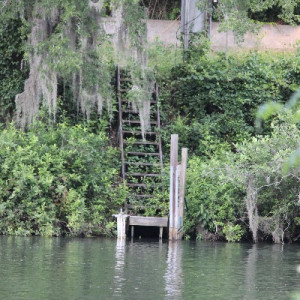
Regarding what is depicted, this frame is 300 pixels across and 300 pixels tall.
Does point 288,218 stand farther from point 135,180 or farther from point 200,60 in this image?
point 200,60

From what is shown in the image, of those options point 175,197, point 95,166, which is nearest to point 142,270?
point 175,197

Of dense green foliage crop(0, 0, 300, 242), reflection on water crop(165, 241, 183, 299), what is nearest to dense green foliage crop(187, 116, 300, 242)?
dense green foliage crop(0, 0, 300, 242)

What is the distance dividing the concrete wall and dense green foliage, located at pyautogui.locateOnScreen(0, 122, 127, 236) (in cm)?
689

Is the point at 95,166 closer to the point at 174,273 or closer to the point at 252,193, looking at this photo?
the point at 252,193

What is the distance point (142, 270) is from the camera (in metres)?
13.1

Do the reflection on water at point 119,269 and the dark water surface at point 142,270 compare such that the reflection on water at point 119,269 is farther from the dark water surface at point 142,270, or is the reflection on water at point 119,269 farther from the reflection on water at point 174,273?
the reflection on water at point 174,273

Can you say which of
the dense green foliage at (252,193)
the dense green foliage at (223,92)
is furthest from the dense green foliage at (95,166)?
the dense green foliage at (223,92)

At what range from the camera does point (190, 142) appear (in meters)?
23.7

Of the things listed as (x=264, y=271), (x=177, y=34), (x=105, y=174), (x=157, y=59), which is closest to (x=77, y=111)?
(x=105, y=174)

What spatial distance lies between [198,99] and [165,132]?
178cm

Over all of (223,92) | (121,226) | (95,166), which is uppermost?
(223,92)

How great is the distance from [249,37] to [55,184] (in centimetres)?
1082

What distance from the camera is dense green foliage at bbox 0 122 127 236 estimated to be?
62.2 feet

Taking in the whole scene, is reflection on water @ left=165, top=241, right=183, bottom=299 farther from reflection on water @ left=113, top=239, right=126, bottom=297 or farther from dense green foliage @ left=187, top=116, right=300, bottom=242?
dense green foliage @ left=187, top=116, right=300, bottom=242
